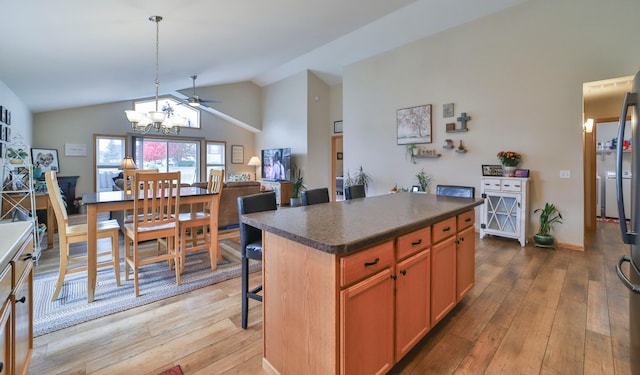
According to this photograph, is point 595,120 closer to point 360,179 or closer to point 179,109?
point 360,179

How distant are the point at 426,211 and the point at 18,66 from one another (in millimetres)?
5121

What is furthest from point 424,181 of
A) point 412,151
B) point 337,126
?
point 337,126

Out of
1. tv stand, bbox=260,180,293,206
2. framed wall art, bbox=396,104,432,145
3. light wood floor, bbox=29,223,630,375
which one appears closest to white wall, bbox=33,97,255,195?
tv stand, bbox=260,180,293,206

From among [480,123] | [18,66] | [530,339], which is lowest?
[530,339]

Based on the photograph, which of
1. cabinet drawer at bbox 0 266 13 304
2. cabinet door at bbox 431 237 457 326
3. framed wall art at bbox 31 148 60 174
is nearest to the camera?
cabinet drawer at bbox 0 266 13 304

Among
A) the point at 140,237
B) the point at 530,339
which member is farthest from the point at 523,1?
the point at 140,237

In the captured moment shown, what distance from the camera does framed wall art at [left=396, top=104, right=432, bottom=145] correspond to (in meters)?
5.31

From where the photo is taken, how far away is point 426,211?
6.38 ft

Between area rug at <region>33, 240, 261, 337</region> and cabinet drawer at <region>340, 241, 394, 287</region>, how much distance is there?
2073 millimetres

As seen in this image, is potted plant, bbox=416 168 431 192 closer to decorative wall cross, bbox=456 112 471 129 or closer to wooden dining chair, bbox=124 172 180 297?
decorative wall cross, bbox=456 112 471 129

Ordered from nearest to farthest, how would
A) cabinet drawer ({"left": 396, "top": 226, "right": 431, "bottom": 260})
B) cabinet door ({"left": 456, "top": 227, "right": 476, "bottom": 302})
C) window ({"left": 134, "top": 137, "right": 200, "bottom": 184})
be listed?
1. cabinet drawer ({"left": 396, "top": 226, "right": 431, "bottom": 260})
2. cabinet door ({"left": 456, "top": 227, "right": 476, "bottom": 302})
3. window ({"left": 134, "top": 137, "right": 200, "bottom": 184})

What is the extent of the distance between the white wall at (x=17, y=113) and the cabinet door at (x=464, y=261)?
19.7 feet

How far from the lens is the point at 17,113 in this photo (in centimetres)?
496

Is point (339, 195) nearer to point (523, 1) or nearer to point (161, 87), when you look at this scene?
point (161, 87)
